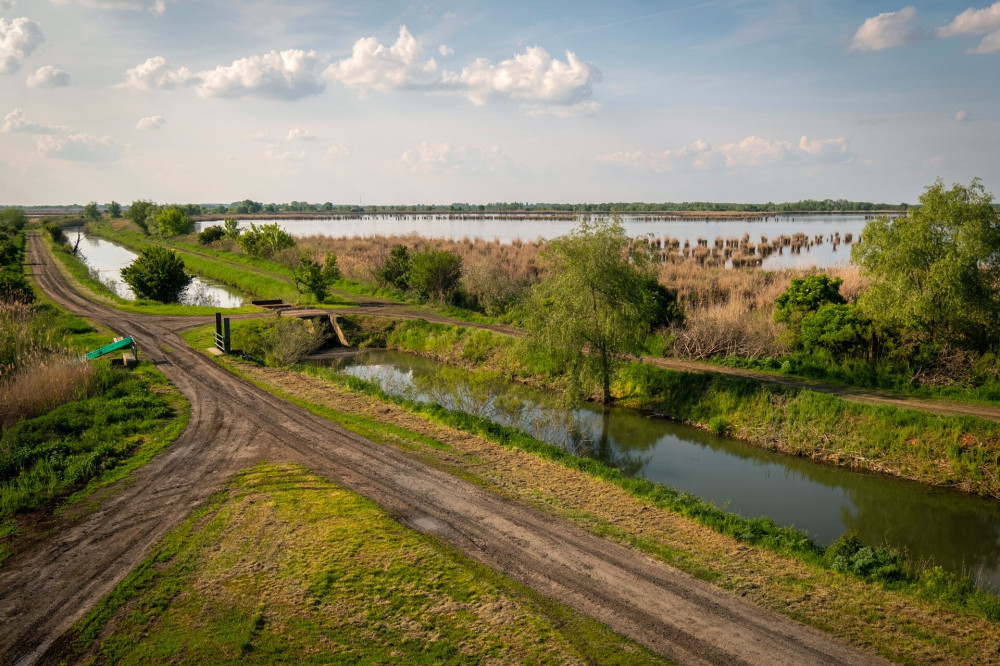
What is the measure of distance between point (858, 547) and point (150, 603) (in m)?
13.9

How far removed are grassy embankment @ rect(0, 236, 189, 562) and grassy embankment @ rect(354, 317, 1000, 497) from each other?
13618 mm

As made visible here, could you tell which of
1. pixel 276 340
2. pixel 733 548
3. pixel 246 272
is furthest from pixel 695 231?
pixel 733 548

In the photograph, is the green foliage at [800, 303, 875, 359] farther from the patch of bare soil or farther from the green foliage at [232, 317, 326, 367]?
the green foliage at [232, 317, 326, 367]

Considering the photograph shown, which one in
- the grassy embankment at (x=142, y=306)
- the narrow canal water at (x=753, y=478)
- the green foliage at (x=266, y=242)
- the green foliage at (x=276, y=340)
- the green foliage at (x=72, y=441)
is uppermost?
the green foliage at (x=266, y=242)

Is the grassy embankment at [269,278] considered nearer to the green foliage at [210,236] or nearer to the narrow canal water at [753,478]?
the green foliage at [210,236]

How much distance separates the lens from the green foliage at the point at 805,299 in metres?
26.6

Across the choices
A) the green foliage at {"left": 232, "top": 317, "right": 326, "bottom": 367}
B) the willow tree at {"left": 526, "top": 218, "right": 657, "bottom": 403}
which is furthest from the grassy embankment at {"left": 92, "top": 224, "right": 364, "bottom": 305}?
the willow tree at {"left": 526, "top": 218, "right": 657, "bottom": 403}

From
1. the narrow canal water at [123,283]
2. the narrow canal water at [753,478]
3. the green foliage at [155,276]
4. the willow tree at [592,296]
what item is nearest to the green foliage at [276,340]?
the narrow canal water at [753,478]

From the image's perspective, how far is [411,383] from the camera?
87.8 ft

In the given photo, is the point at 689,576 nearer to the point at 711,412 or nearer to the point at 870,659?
the point at 870,659

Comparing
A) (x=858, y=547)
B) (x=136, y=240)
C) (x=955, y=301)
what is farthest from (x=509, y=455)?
(x=136, y=240)

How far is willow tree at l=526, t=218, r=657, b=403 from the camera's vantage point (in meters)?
22.2

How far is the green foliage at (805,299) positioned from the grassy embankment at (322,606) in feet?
69.6

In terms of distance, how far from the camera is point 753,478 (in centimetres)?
1877
